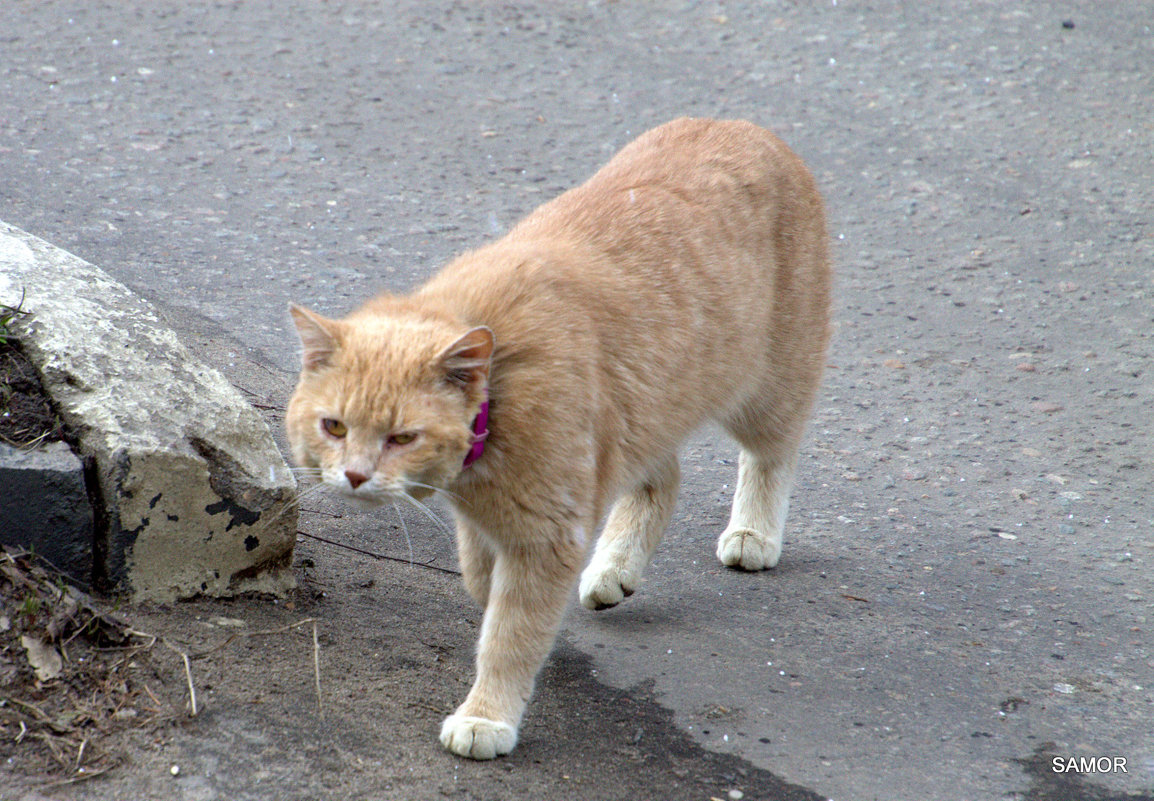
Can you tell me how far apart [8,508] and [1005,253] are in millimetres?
5209

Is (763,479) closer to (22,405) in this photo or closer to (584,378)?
(584,378)

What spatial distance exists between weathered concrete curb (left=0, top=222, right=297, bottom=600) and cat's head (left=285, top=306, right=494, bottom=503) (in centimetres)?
43

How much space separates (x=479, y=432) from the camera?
264 cm

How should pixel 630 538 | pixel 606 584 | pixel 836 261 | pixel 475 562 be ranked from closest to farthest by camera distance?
1. pixel 475 562
2. pixel 606 584
3. pixel 630 538
4. pixel 836 261

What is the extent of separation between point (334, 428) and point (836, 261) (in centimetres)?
406

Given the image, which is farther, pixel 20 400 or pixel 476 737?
pixel 20 400

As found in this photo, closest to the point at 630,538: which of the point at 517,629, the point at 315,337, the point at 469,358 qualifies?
the point at 517,629

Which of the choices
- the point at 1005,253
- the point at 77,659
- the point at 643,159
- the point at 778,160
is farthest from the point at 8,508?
the point at 1005,253

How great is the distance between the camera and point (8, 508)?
2.62 metres

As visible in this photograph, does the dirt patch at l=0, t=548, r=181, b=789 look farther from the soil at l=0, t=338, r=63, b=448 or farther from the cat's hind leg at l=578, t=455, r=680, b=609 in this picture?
the cat's hind leg at l=578, t=455, r=680, b=609

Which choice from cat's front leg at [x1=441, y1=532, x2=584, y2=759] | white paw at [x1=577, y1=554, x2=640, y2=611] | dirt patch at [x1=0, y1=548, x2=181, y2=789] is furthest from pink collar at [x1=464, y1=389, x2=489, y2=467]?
white paw at [x1=577, y1=554, x2=640, y2=611]

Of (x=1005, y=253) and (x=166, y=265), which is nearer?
(x=166, y=265)

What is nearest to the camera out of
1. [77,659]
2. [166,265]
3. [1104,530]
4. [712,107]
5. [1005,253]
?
[77,659]

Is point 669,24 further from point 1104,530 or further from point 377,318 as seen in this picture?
point 377,318
